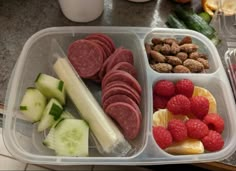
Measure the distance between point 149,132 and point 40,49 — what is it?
0.38 m

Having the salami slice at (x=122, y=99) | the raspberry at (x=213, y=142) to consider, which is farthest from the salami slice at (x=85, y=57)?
the raspberry at (x=213, y=142)

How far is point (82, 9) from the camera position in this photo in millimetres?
886

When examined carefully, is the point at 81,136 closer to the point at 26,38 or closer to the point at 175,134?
the point at 175,134

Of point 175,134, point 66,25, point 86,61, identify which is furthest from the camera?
point 66,25

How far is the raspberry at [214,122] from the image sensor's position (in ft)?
2.44

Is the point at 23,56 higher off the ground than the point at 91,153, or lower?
higher

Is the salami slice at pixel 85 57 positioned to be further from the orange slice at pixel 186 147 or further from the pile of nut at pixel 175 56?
the orange slice at pixel 186 147

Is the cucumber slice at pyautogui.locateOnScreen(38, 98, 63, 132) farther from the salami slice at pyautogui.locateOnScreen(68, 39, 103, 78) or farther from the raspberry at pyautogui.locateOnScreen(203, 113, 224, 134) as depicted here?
the raspberry at pyautogui.locateOnScreen(203, 113, 224, 134)

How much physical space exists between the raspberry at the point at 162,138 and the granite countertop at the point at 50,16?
37 cm

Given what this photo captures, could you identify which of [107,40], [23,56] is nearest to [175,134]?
[107,40]

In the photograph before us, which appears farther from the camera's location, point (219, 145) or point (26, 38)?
point (26, 38)

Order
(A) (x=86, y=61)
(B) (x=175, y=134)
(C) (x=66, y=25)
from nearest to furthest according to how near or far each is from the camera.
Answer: (B) (x=175, y=134) → (A) (x=86, y=61) → (C) (x=66, y=25)

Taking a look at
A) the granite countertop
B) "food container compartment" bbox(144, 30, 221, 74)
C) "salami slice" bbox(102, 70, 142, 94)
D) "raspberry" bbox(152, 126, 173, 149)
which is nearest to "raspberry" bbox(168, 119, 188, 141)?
"raspberry" bbox(152, 126, 173, 149)

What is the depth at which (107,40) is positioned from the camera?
851 mm
